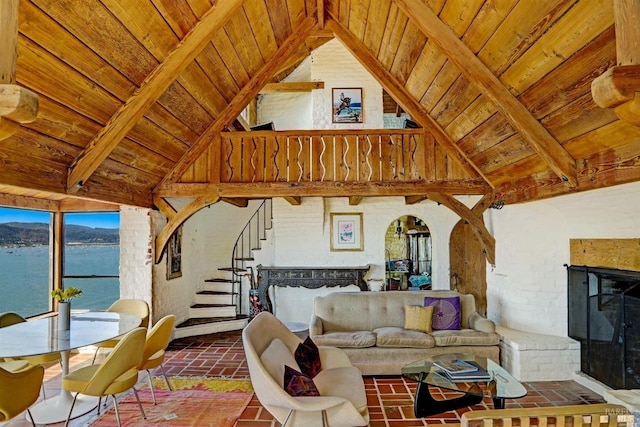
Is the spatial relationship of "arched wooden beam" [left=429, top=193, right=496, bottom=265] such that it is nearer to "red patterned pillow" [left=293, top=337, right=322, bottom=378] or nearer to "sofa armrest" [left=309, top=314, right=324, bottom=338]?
"sofa armrest" [left=309, top=314, right=324, bottom=338]

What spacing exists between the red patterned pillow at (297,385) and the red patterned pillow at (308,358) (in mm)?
483

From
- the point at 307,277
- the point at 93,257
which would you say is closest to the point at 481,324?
the point at 307,277

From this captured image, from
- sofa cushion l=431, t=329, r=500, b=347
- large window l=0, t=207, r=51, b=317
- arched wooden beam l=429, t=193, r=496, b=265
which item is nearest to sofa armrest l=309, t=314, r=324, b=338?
sofa cushion l=431, t=329, r=500, b=347

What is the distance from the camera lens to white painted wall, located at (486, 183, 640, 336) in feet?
12.4

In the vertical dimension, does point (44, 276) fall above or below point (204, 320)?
above

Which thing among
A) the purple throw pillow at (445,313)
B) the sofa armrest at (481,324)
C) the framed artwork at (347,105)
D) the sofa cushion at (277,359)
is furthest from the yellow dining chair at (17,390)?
the framed artwork at (347,105)

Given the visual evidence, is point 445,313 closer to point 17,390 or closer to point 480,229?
point 480,229

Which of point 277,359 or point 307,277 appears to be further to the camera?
point 307,277

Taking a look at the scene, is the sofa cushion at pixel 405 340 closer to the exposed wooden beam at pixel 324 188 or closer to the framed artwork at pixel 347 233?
the exposed wooden beam at pixel 324 188

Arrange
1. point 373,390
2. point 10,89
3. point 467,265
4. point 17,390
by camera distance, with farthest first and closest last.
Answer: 1. point 467,265
2. point 373,390
3. point 17,390
4. point 10,89

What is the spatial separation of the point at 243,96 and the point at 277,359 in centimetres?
347

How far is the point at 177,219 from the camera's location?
538cm

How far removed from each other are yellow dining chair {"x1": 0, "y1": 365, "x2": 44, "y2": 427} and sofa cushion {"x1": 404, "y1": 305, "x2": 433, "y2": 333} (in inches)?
144

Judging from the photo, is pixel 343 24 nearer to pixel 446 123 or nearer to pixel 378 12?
pixel 378 12
